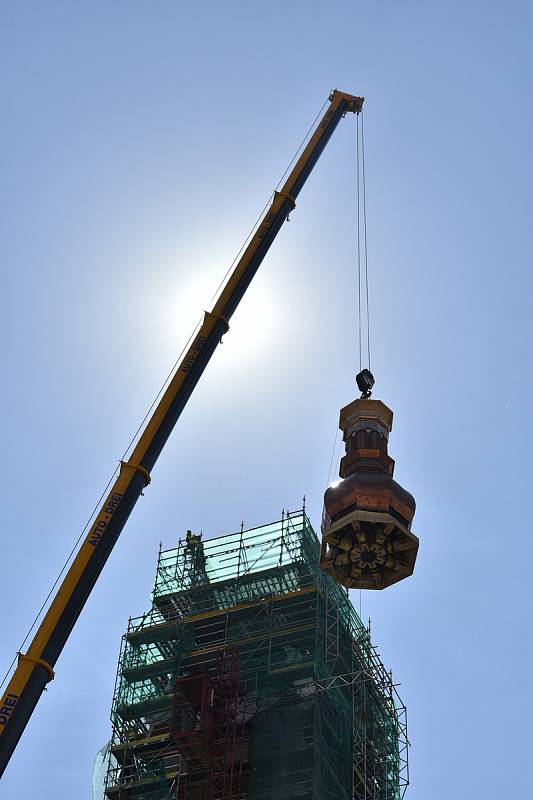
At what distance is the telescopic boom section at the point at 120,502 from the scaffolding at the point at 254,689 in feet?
64.0

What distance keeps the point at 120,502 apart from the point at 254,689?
76.6 ft

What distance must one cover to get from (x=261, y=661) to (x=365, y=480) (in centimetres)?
3135

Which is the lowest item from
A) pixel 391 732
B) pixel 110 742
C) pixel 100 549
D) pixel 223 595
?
pixel 100 549

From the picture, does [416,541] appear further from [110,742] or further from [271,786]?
[110,742]

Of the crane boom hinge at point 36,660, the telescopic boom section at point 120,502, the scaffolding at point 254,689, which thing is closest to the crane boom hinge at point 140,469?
the telescopic boom section at point 120,502

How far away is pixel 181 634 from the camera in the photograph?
7100 cm

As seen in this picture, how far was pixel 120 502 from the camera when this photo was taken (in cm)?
4522

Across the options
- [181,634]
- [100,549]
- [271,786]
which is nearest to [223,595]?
[181,634]

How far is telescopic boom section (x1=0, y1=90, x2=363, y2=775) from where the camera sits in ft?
126

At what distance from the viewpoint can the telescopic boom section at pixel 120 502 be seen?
38406 millimetres

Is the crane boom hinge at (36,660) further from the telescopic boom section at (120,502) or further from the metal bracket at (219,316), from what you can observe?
the metal bracket at (219,316)

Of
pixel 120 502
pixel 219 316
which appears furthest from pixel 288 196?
pixel 120 502

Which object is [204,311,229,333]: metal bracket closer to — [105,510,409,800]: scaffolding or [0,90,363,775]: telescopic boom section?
[0,90,363,775]: telescopic boom section

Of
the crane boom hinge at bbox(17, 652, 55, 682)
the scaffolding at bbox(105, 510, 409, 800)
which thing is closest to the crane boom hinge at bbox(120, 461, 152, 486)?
the crane boom hinge at bbox(17, 652, 55, 682)
